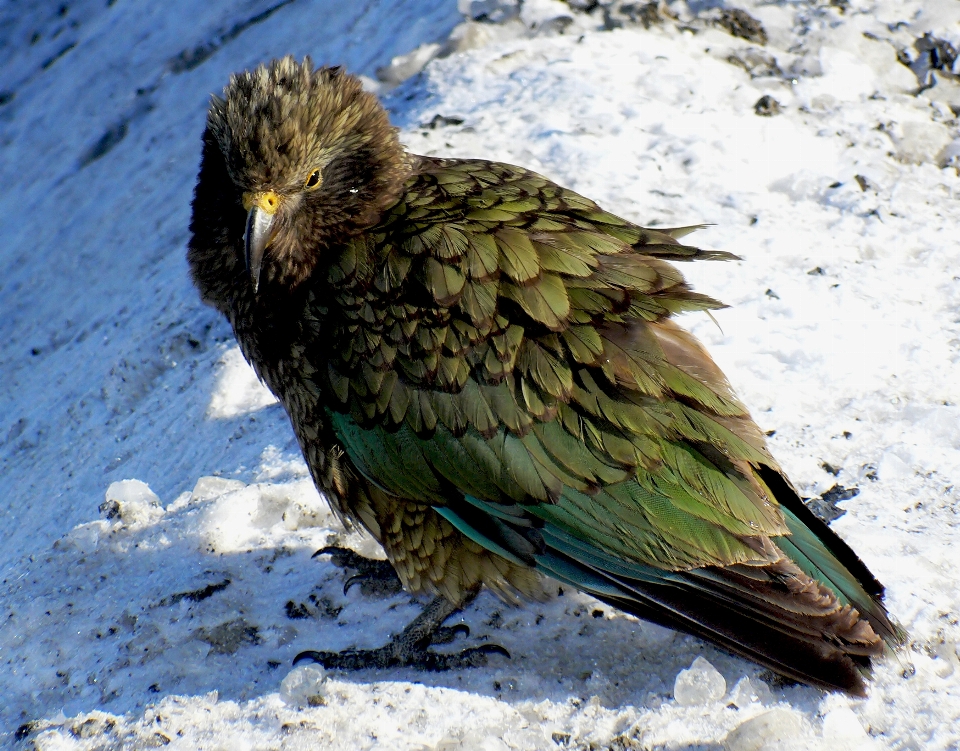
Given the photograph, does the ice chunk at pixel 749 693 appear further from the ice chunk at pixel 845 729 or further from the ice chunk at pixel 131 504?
the ice chunk at pixel 131 504

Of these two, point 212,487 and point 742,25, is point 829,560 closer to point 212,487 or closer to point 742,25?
point 212,487

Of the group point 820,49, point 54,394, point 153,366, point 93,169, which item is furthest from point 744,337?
point 93,169

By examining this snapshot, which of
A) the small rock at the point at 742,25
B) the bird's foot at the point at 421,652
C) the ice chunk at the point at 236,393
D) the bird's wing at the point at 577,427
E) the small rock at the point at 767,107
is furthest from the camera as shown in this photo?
the small rock at the point at 742,25

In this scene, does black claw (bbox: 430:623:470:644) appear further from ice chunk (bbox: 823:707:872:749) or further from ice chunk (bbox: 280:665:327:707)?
ice chunk (bbox: 823:707:872:749)

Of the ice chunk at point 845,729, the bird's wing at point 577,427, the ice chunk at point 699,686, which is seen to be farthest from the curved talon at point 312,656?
the ice chunk at point 845,729

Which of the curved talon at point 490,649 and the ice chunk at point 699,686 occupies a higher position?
the curved talon at point 490,649

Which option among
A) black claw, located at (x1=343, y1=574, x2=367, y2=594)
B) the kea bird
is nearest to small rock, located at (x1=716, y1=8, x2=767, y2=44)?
the kea bird

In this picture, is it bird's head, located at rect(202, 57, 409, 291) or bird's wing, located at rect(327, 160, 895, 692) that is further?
bird's head, located at rect(202, 57, 409, 291)
